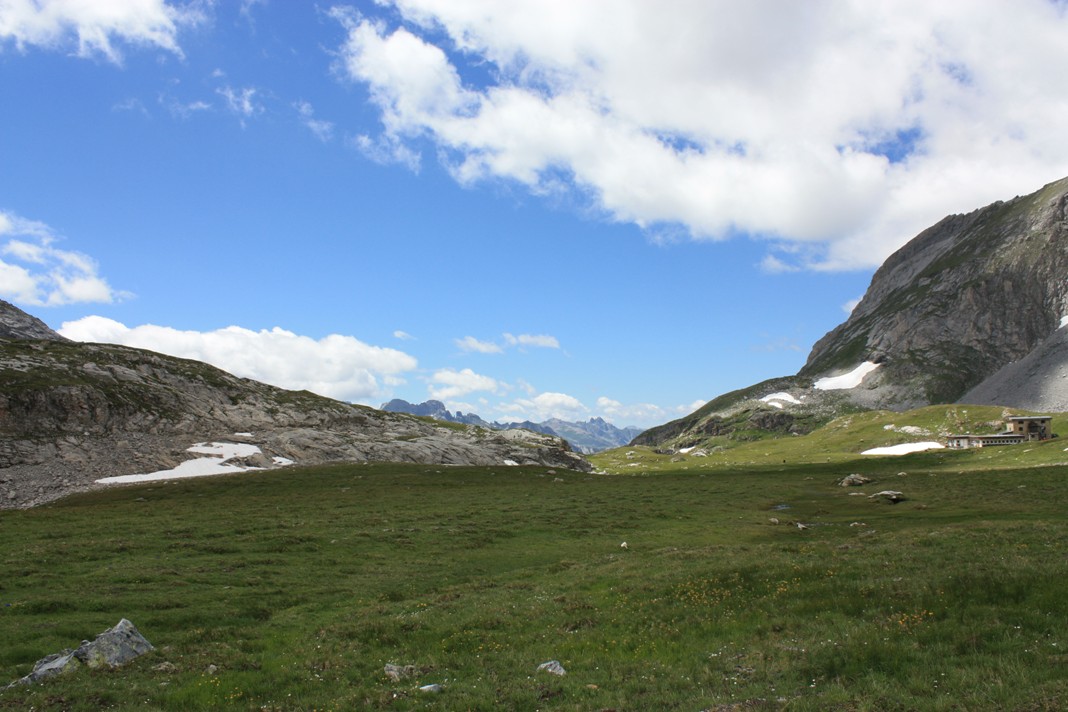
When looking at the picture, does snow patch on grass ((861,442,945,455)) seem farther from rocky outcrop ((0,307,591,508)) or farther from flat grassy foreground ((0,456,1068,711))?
flat grassy foreground ((0,456,1068,711))

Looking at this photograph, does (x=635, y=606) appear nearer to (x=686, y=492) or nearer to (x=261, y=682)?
(x=261, y=682)

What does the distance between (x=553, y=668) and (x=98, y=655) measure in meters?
15.2

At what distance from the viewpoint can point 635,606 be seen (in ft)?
81.3

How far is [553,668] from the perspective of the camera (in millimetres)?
18156

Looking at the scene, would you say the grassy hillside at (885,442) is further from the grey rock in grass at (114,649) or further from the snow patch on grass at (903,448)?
the grey rock in grass at (114,649)

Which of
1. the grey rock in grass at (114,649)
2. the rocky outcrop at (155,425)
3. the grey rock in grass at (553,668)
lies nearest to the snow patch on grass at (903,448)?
the rocky outcrop at (155,425)

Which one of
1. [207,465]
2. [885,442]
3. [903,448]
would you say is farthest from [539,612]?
[885,442]

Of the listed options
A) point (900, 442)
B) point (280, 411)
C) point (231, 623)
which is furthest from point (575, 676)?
point (900, 442)

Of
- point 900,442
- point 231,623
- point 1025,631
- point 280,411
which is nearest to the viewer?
point 1025,631

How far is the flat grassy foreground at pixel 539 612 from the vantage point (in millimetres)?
15508

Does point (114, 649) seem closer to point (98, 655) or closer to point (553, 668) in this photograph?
point (98, 655)

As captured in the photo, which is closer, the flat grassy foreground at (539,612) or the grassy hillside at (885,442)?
the flat grassy foreground at (539,612)

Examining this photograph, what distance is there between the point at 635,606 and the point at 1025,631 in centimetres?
1291

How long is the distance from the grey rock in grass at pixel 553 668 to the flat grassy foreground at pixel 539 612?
0.34m
